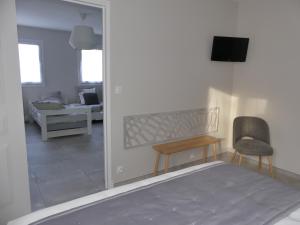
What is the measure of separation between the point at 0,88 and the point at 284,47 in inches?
127

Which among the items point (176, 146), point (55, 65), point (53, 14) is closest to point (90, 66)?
point (55, 65)

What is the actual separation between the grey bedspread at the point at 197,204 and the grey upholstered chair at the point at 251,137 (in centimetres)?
140

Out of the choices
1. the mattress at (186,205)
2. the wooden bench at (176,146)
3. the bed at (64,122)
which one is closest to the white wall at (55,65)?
the bed at (64,122)

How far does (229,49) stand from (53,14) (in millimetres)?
3544

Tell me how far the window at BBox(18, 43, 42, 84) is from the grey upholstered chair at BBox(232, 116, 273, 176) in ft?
17.5

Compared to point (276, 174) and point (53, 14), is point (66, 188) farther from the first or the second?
point (53, 14)

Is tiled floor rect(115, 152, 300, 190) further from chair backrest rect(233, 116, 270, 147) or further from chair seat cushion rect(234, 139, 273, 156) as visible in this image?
chair backrest rect(233, 116, 270, 147)

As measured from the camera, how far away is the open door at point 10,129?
1865 mm

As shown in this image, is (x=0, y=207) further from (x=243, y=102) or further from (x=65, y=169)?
(x=243, y=102)

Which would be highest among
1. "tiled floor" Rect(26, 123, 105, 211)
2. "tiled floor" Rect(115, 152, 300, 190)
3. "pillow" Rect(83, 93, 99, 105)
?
"pillow" Rect(83, 93, 99, 105)

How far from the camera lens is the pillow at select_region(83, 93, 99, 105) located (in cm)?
642

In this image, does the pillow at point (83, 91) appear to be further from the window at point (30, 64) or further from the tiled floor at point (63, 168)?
the tiled floor at point (63, 168)

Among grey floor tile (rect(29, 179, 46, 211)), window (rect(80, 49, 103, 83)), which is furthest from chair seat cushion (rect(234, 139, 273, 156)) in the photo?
window (rect(80, 49, 103, 83))

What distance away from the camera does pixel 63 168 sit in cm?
325
